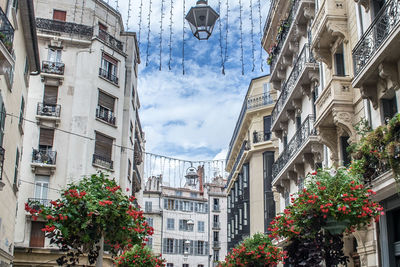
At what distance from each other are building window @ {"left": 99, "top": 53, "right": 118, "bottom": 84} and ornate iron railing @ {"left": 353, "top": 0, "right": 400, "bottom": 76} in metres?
23.5

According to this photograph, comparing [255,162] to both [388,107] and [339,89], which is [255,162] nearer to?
[339,89]

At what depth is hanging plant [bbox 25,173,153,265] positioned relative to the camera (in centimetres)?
1547

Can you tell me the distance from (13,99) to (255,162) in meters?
25.7

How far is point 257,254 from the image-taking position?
2534cm

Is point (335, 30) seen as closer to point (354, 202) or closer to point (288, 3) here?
point (354, 202)

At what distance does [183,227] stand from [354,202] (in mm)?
65200

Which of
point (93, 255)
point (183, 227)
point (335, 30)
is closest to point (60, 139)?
point (93, 255)

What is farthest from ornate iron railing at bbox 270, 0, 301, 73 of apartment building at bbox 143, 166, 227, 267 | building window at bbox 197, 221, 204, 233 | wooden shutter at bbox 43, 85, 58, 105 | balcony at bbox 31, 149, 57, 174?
building window at bbox 197, 221, 204, 233

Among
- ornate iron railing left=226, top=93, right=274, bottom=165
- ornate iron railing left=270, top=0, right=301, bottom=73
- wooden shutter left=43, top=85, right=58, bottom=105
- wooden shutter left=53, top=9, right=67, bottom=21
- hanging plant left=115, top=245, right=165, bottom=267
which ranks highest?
wooden shutter left=53, top=9, right=67, bottom=21

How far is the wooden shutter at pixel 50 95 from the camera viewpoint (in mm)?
34406

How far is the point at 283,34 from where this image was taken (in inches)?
1061

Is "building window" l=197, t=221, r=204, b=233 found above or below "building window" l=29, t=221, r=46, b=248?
above

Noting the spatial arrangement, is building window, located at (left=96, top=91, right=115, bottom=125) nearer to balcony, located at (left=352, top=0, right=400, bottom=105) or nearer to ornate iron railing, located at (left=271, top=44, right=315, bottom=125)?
ornate iron railing, located at (left=271, top=44, right=315, bottom=125)

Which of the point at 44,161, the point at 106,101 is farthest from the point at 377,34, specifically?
the point at 106,101
